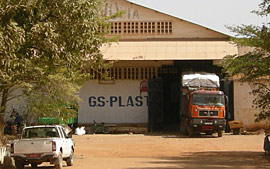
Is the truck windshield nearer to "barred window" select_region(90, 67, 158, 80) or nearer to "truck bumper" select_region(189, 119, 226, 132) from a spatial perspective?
"truck bumper" select_region(189, 119, 226, 132)

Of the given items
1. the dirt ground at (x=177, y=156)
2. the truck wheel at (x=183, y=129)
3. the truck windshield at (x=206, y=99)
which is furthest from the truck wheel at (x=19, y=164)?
the truck wheel at (x=183, y=129)

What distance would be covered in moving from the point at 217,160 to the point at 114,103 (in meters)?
22.1

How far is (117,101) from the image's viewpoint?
42.3 metres

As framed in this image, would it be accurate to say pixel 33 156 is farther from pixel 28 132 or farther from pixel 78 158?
pixel 78 158

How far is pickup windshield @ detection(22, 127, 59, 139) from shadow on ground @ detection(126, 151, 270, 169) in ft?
12.9

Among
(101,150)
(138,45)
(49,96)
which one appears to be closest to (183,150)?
(101,150)

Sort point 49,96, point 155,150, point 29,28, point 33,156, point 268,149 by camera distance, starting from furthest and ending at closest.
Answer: point 155,150, point 268,149, point 49,96, point 33,156, point 29,28

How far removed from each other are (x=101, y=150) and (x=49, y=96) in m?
6.01

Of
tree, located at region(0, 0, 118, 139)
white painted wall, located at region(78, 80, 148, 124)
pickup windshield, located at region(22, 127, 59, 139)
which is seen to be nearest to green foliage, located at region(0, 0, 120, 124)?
tree, located at region(0, 0, 118, 139)

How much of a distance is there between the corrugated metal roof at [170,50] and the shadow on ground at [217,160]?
15605 mm

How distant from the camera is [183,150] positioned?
26.3 metres

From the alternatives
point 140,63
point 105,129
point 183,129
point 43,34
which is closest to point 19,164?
point 43,34

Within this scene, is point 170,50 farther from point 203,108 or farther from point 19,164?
point 19,164

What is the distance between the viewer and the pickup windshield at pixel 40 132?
17.6 m
